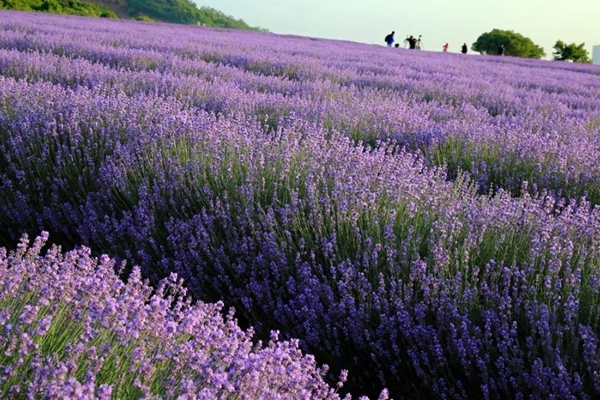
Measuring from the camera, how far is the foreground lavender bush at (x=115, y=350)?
128 cm

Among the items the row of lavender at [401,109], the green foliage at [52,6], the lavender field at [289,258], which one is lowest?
the lavender field at [289,258]

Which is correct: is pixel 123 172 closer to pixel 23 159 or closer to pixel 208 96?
pixel 23 159

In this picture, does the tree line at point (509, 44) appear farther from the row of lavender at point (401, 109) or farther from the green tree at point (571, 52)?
the row of lavender at point (401, 109)

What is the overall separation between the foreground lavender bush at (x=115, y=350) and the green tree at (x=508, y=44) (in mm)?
50723

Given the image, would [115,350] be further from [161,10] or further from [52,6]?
[161,10]

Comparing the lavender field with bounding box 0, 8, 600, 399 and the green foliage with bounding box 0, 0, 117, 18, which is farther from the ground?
the green foliage with bounding box 0, 0, 117, 18

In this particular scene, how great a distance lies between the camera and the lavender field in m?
1.49

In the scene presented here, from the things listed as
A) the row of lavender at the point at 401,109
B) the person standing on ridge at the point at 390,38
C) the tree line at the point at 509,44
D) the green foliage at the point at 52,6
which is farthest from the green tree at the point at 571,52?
the row of lavender at the point at 401,109

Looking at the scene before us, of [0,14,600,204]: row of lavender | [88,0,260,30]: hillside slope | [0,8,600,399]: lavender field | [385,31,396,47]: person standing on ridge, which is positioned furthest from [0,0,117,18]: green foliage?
[0,8,600,399]: lavender field

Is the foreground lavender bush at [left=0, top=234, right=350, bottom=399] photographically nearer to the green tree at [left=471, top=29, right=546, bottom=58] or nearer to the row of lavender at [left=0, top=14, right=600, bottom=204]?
the row of lavender at [left=0, top=14, right=600, bottom=204]

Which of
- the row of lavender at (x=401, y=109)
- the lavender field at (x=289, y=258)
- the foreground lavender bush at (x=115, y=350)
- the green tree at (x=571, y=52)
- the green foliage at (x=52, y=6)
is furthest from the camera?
the green tree at (x=571, y=52)

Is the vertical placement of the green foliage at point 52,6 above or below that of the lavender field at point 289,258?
above

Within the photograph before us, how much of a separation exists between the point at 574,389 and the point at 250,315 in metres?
1.28

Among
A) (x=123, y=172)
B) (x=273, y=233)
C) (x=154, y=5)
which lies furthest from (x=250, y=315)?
(x=154, y=5)
